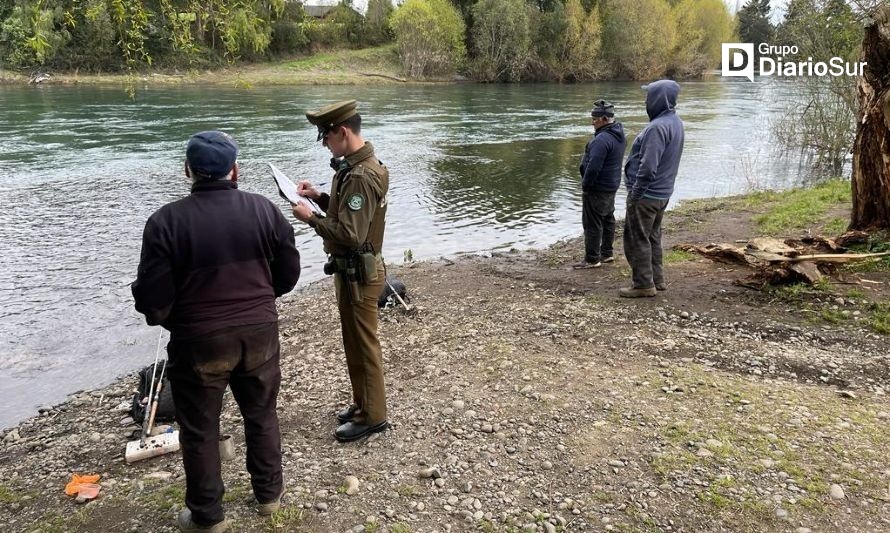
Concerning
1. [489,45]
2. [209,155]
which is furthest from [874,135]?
[489,45]

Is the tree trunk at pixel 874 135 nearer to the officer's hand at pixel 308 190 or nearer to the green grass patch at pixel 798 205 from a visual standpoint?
the green grass patch at pixel 798 205

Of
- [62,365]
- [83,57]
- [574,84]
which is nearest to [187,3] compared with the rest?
[62,365]

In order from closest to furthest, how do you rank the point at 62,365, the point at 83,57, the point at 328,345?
the point at 328,345
the point at 62,365
the point at 83,57

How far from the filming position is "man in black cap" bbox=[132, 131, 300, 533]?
3.43m

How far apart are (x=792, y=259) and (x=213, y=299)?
7.11m

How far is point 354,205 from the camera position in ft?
14.2

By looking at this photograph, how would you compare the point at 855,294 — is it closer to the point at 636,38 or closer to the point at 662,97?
the point at 662,97

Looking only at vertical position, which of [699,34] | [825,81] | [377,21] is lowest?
[825,81]

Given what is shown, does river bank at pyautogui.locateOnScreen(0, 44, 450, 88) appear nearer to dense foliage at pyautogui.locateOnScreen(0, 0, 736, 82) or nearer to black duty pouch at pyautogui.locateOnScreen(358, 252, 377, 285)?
dense foliage at pyautogui.locateOnScreen(0, 0, 736, 82)

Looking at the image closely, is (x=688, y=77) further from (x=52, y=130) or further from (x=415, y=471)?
(x=415, y=471)

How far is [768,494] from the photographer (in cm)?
412

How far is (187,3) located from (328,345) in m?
3.93

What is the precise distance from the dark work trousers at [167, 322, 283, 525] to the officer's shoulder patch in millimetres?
1000

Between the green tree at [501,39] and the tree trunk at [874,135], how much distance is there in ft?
179
